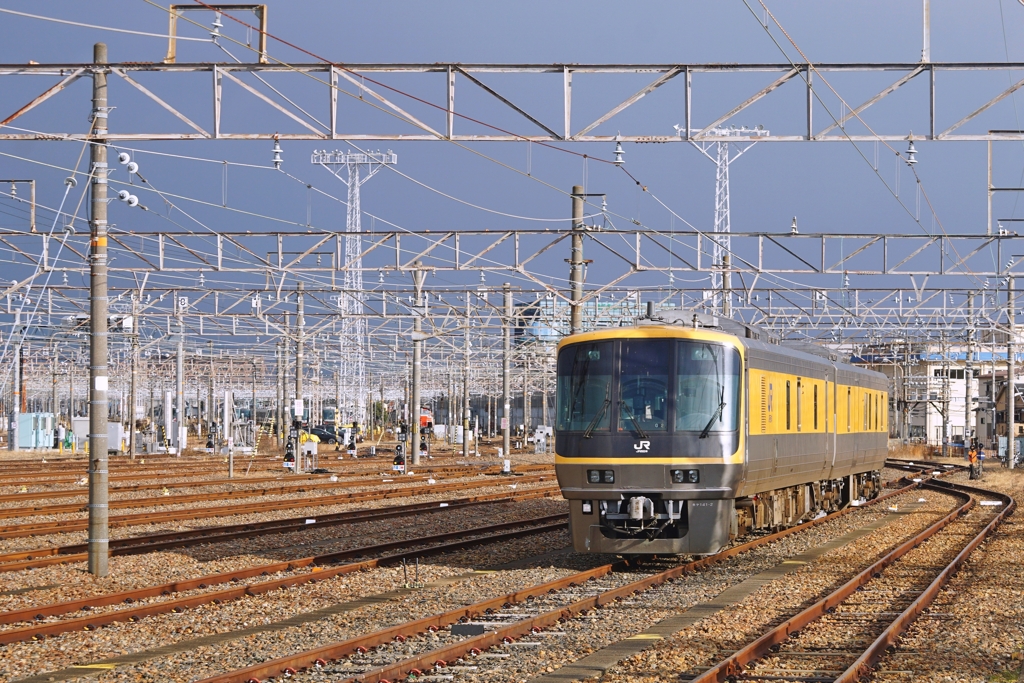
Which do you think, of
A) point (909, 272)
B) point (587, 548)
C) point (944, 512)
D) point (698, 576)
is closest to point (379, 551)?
point (587, 548)

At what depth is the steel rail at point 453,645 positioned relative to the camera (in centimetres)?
A: 815

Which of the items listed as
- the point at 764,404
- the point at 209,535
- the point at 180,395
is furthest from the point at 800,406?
the point at 180,395

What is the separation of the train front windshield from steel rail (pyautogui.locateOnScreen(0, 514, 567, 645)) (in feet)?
10.8

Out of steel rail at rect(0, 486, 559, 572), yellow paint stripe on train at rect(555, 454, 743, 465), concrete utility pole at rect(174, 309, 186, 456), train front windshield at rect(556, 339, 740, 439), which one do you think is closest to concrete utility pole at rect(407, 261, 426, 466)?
concrete utility pole at rect(174, 309, 186, 456)

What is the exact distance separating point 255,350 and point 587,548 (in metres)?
65.7

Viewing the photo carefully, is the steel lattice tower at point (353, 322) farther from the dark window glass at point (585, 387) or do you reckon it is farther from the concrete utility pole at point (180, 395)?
the dark window glass at point (585, 387)

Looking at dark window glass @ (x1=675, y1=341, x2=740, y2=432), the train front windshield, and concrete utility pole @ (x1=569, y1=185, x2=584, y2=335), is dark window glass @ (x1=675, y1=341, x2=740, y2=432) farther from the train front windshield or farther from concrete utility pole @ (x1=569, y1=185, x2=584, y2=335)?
concrete utility pole @ (x1=569, y1=185, x2=584, y2=335)

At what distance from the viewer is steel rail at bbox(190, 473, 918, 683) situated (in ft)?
26.7

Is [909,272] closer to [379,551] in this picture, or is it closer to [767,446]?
[767,446]

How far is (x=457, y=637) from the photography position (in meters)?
9.77

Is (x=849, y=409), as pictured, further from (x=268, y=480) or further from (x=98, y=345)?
(x=268, y=480)

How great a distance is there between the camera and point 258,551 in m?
16.5

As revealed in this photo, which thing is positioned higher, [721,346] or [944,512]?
[721,346]

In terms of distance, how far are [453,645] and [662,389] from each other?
5915mm
